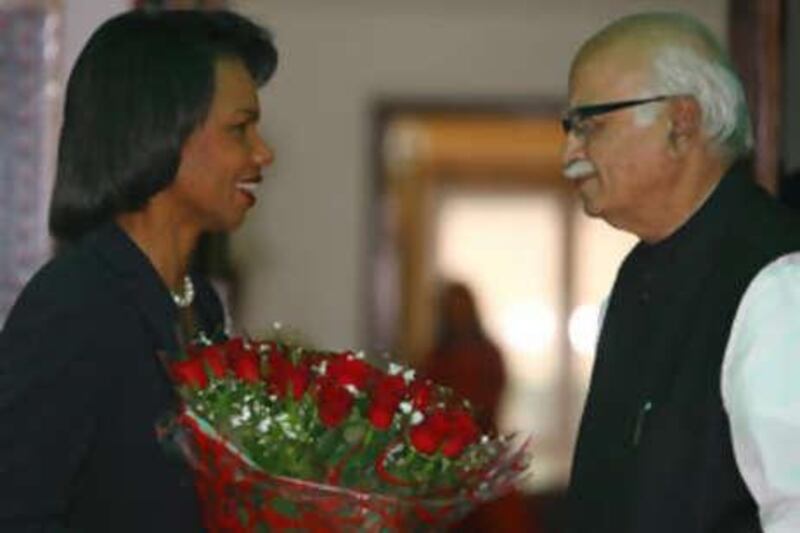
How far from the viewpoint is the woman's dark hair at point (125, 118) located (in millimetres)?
2510

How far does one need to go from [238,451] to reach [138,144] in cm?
54

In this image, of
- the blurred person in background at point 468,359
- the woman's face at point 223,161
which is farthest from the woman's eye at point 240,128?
the blurred person in background at point 468,359

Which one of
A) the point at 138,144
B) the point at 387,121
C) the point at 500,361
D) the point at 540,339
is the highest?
the point at 138,144

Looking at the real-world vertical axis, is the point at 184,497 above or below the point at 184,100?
below

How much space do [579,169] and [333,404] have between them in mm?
661

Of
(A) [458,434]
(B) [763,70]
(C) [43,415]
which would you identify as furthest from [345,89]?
(A) [458,434]

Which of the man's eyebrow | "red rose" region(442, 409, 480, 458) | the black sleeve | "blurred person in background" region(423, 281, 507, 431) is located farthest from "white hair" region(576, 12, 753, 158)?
"blurred person in background" region(423, 281, 507, 431)

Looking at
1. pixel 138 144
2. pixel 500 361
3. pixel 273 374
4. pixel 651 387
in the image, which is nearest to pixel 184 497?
pixel 273 374

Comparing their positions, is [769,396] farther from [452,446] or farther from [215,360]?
[215,360]

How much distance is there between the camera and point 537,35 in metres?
8.00

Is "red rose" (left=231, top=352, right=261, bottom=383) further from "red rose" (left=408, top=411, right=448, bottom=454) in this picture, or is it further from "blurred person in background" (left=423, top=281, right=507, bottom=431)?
"blurred person in background" (left=423, top=281, right=507, bottom=431)

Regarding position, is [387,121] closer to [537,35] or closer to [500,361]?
[537,35]

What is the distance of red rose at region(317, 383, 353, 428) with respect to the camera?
2.15m

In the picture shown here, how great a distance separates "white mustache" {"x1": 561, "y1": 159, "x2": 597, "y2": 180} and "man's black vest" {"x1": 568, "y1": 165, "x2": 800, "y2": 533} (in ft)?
0.48
